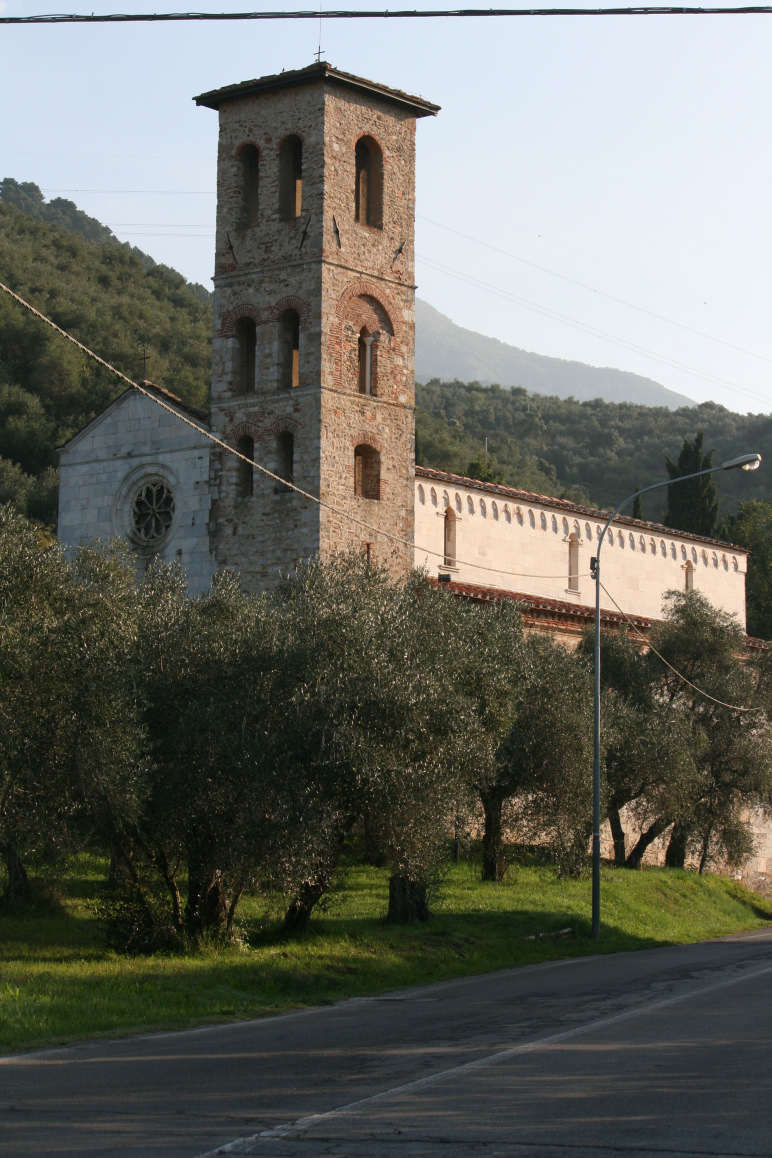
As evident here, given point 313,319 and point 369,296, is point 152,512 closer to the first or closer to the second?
point 313,319

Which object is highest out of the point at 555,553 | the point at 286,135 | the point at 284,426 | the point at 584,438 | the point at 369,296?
the point at 584,438

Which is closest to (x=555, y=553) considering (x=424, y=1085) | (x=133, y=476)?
(x=133, y=476)

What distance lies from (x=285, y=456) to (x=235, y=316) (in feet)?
12.9

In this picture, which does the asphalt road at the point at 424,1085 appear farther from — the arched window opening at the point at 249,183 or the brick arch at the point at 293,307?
the arched window opening at the point at 249,183

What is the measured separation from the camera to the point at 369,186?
34594 millimetres

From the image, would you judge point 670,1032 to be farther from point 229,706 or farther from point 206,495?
point 206,495

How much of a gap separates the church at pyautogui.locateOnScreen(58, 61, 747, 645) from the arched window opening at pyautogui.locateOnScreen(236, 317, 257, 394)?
0.19 feet

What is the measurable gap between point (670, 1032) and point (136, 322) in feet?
210

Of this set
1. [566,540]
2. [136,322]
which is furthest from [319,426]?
[136,322]

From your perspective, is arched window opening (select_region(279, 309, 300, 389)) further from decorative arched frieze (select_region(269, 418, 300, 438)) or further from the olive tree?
the olive tree

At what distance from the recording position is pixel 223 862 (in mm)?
19203

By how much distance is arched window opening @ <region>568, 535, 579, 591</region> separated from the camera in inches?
1631

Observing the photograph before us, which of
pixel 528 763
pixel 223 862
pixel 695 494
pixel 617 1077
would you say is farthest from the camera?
pixel 695 494

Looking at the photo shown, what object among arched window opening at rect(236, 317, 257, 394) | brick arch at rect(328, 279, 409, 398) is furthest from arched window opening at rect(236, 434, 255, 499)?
brick arch at rect(328, 279, 409, 398)
